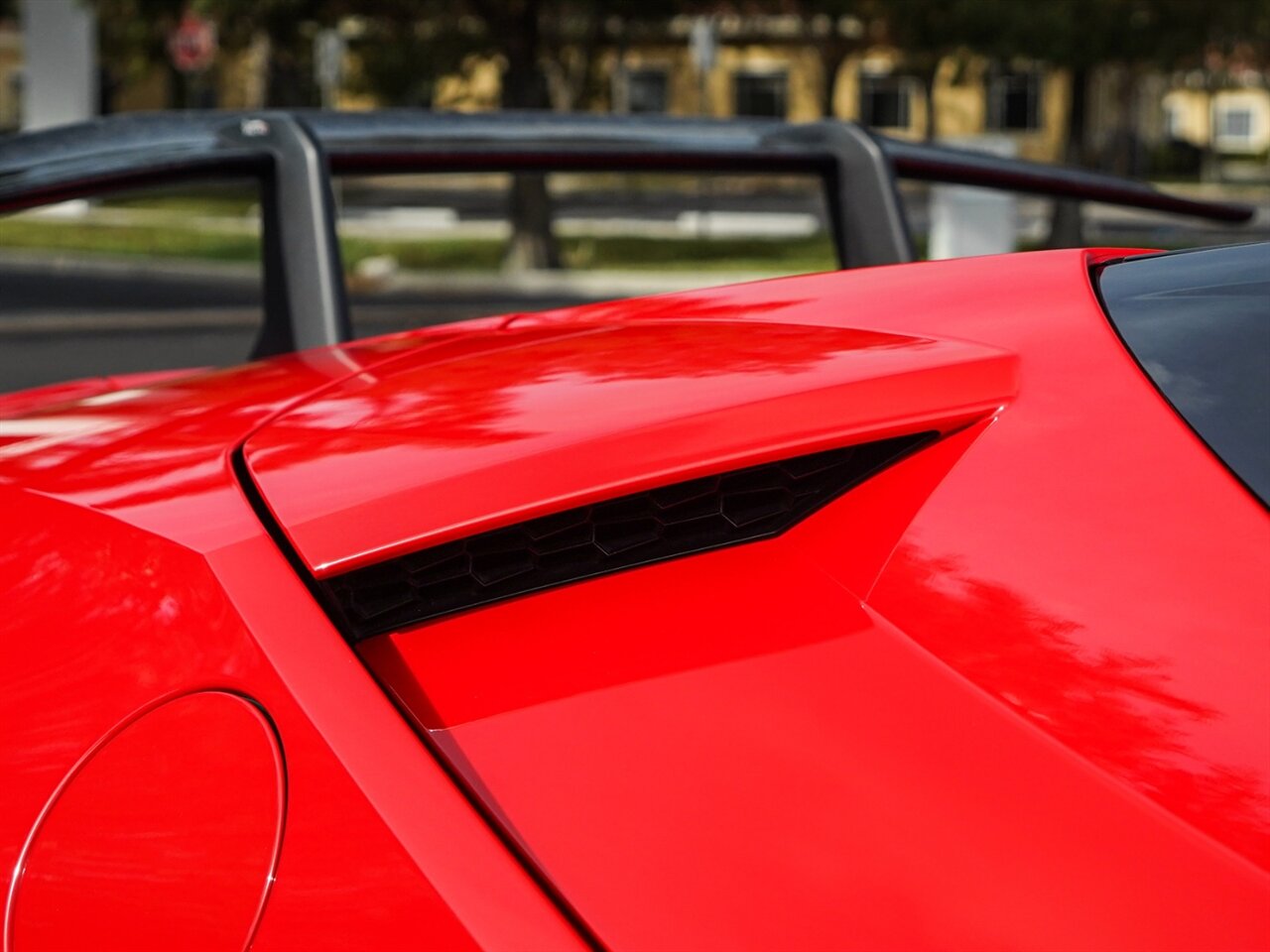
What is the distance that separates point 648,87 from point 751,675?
4836cm

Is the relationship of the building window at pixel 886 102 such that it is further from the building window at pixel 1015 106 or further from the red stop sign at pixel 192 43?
the red stop sign at pixel 192 43

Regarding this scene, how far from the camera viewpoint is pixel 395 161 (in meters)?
2.63

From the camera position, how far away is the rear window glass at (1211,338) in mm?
1089

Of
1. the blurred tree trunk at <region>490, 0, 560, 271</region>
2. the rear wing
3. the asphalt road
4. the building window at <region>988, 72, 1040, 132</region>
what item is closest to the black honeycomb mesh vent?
the rear wing

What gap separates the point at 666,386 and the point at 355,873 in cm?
44

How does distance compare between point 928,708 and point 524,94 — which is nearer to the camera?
point 928,708

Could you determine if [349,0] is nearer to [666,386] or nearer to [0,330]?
[0,330]

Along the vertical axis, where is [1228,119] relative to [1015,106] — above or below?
below

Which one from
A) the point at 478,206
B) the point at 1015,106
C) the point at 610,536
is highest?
the point at 1015,106

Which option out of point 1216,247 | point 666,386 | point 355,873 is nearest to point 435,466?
point 666,386

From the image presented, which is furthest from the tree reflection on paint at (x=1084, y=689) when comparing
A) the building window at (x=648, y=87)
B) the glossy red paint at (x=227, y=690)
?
the building window at (x=648, y=87)

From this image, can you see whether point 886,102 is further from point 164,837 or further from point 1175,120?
point 164,837

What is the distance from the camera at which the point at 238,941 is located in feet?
3.15

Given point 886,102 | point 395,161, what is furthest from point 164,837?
point 886,102
